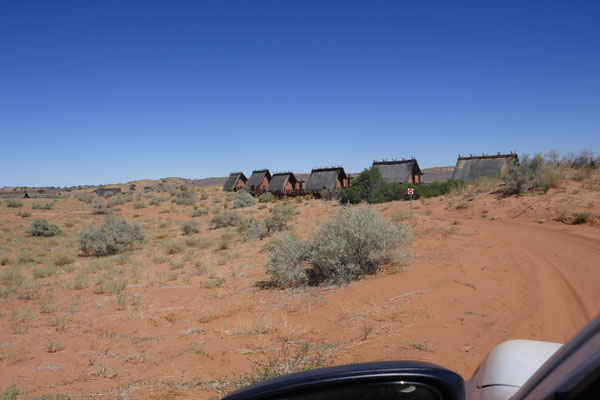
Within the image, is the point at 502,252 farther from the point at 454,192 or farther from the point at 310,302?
the point at 454,192

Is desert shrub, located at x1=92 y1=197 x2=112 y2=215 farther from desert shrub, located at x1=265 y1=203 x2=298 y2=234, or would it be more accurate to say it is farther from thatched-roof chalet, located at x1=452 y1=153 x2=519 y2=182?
thatched-roof chalet, located at x1=452 y1=153 x2=519 y2=182

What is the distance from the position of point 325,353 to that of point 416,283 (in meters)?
3.18

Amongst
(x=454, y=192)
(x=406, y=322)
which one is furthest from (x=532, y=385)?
(x=454, y=192)

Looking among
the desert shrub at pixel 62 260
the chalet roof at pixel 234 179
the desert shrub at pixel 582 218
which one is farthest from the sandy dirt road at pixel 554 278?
the chalet roof at pixel 234 179

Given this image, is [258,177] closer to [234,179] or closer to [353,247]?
[234,179]

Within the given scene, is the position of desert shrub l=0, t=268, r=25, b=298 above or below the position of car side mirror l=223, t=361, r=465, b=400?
below

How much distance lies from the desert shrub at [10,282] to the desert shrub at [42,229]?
10.1m

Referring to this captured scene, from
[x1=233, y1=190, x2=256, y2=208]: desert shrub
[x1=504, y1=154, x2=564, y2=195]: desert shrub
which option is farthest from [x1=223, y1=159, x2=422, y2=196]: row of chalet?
[x1=504, y1=154, x2=564, y2=195]: desert shrub

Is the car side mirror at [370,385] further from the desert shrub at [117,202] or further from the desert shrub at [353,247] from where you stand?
the desert shrub at [117,202]

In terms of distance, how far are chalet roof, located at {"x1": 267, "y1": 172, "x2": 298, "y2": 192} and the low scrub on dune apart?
118ft

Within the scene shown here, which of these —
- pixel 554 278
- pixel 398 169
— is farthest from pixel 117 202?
pixel 554 278

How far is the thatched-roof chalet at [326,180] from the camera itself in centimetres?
4194

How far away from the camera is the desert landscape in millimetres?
4582

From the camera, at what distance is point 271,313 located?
6902 millimetres
